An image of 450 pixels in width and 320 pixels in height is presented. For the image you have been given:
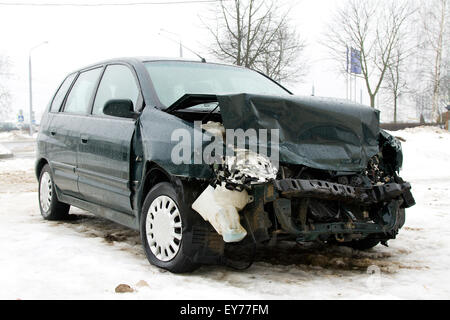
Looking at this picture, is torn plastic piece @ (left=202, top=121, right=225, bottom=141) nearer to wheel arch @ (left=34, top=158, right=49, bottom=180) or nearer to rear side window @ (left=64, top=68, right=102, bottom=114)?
rear side window @ (left=64, top=68, right=102, bottom=114)

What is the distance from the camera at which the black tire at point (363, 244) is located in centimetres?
501

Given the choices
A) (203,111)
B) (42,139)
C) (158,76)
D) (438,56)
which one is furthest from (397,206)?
(438,56)

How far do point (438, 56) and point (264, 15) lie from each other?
23789 mm

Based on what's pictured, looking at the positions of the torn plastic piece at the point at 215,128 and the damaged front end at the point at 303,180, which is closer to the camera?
the damaged front end at the point at 303,180

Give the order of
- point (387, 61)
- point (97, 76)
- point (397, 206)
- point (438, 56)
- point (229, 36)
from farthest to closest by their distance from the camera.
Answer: point (438, 56)
point (387, 61)
point (229, 36)
point (97, 76)
point (397, 206)

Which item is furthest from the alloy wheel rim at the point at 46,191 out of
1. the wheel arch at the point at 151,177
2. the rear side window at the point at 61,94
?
the wheel arch at the point at 151,177

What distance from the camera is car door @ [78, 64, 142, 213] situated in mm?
4711

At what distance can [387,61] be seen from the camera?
106 ft

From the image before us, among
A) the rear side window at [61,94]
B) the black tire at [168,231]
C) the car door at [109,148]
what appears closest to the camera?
the black tire at [168,231]

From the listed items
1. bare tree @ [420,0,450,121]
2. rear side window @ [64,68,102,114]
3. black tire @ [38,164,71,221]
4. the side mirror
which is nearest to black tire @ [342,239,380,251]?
the side mirror

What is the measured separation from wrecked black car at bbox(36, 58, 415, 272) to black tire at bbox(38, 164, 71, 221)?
1.56 meters

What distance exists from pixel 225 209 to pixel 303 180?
561mm

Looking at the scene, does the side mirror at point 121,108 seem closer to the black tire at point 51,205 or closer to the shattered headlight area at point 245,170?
the shattered headlight area at point 245,170

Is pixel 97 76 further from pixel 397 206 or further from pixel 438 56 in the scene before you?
pixel 438 56
